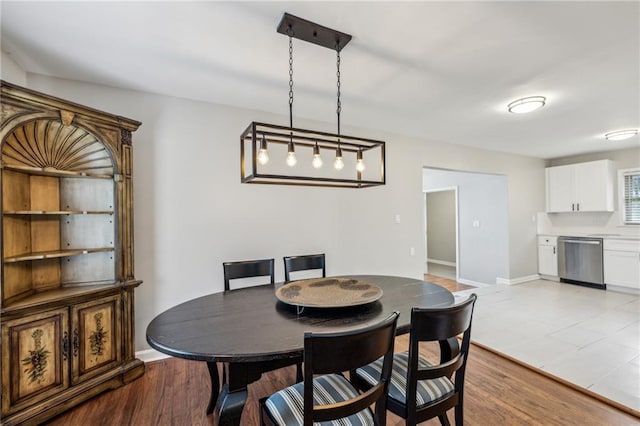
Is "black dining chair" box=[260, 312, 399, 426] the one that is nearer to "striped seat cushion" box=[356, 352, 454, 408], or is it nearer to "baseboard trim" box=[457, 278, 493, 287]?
"striped seat cushion" box=[356, 352, 454, 408]

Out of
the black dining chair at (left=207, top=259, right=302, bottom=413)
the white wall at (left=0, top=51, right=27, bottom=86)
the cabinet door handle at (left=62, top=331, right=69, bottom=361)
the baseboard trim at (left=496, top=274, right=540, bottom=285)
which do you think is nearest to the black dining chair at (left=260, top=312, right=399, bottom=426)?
the black dining chair at (left=207, top=259, right=302, bottom=413)

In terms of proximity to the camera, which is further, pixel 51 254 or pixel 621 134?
pixel 621 134

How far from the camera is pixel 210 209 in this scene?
2971 mm

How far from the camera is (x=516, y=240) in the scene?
18.4ft

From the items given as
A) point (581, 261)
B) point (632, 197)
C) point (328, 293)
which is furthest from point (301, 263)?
point (632, 197)

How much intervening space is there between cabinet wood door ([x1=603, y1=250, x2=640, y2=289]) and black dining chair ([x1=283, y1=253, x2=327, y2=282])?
5.40 m

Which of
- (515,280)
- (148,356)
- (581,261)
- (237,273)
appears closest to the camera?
(237,273)

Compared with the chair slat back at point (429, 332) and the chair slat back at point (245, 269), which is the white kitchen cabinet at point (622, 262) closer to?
the chair slat back at point (429, 332)

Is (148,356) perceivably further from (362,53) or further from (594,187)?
(594,187)

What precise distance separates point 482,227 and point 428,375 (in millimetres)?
5317

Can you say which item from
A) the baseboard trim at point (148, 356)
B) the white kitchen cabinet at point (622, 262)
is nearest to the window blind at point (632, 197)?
the white kitchen cabinet at point (622, 262)

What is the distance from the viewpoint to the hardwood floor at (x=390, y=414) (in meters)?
1.93

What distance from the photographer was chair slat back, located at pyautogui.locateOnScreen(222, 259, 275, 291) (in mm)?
2373

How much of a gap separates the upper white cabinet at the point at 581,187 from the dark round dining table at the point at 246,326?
5.31 meters
